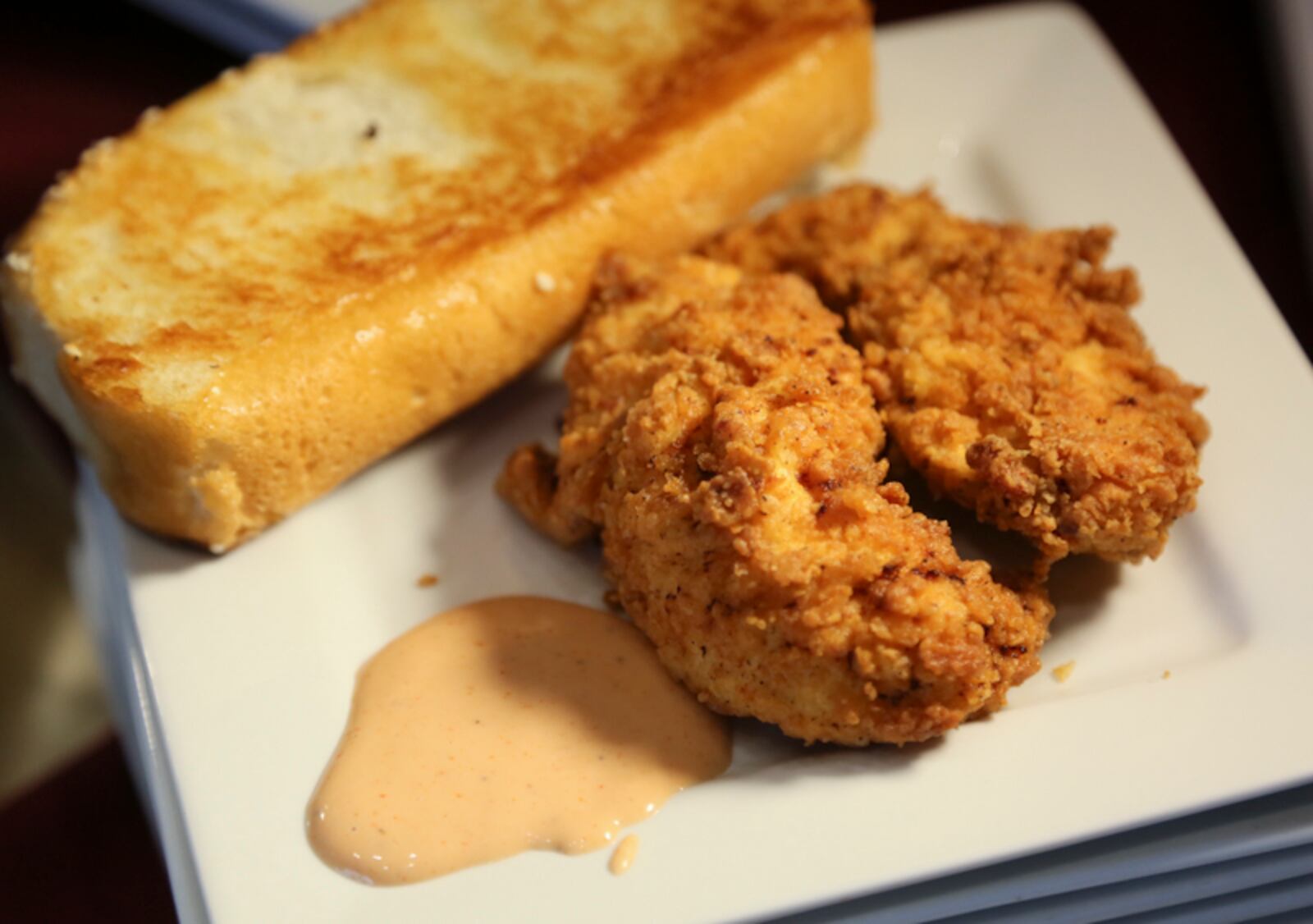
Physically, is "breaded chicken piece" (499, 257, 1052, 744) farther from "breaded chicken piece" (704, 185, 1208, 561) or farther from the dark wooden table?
the dark wooden table

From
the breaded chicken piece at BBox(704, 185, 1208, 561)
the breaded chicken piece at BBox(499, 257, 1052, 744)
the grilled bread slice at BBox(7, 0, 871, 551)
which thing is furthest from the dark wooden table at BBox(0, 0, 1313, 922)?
the breaded chicken piece at BBox(499, 257, 1052, 744)

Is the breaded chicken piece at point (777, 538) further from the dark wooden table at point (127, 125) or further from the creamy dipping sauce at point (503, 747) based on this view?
the dark wooden table at point (127, 125)

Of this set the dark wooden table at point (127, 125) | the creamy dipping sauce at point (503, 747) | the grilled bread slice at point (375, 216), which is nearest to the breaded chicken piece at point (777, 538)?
the creamy dipping sauce at point (503, 747)

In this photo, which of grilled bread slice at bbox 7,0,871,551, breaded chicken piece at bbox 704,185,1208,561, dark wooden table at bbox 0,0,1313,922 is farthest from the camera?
dark wooden table at bbox 0,0,1313,922

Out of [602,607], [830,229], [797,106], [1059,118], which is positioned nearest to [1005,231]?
[830,229]

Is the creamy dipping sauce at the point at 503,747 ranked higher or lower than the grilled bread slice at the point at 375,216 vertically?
lower

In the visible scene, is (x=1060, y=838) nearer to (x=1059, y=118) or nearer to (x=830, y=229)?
(x=830, y=229)
